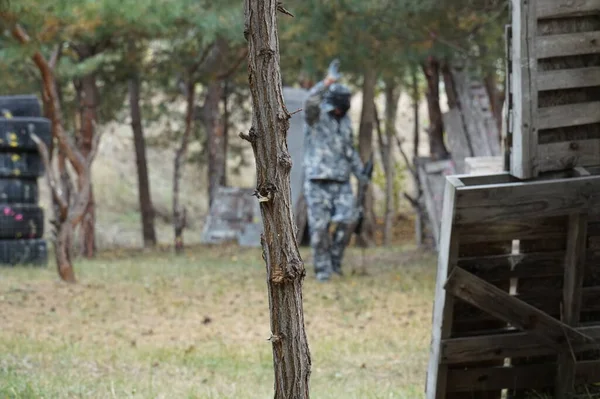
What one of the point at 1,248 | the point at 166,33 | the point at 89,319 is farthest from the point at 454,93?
the point at 89,319

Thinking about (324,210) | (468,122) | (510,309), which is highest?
(468,122)

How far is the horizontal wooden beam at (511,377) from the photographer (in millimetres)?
5277

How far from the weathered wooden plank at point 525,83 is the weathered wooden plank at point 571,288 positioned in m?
0.35

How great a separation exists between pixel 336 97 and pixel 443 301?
27.4ft

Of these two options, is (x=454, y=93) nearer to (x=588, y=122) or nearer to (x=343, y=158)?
(x=343, y=158)

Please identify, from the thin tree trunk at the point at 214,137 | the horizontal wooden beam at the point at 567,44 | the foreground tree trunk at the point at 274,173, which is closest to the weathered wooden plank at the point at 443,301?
the horizontal wooden beam at the point at 567,44

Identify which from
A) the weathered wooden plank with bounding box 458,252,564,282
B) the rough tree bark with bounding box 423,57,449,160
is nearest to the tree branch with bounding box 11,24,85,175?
the rough tree bark with bounding box 423,57,449,160

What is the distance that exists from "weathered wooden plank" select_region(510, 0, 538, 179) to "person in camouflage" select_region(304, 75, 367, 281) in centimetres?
821

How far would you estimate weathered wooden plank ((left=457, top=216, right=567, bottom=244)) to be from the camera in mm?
5090

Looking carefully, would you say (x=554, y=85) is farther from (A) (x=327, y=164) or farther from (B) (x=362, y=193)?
(B) (x=362, y=193)

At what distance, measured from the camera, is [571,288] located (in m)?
5.16

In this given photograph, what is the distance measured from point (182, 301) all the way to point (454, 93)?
697 cm

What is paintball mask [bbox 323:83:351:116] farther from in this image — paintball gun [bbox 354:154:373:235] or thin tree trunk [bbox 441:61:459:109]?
thin tree trunk [bbox 441:61:459:109]

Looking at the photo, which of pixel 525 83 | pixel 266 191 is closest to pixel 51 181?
pixel 525 83
